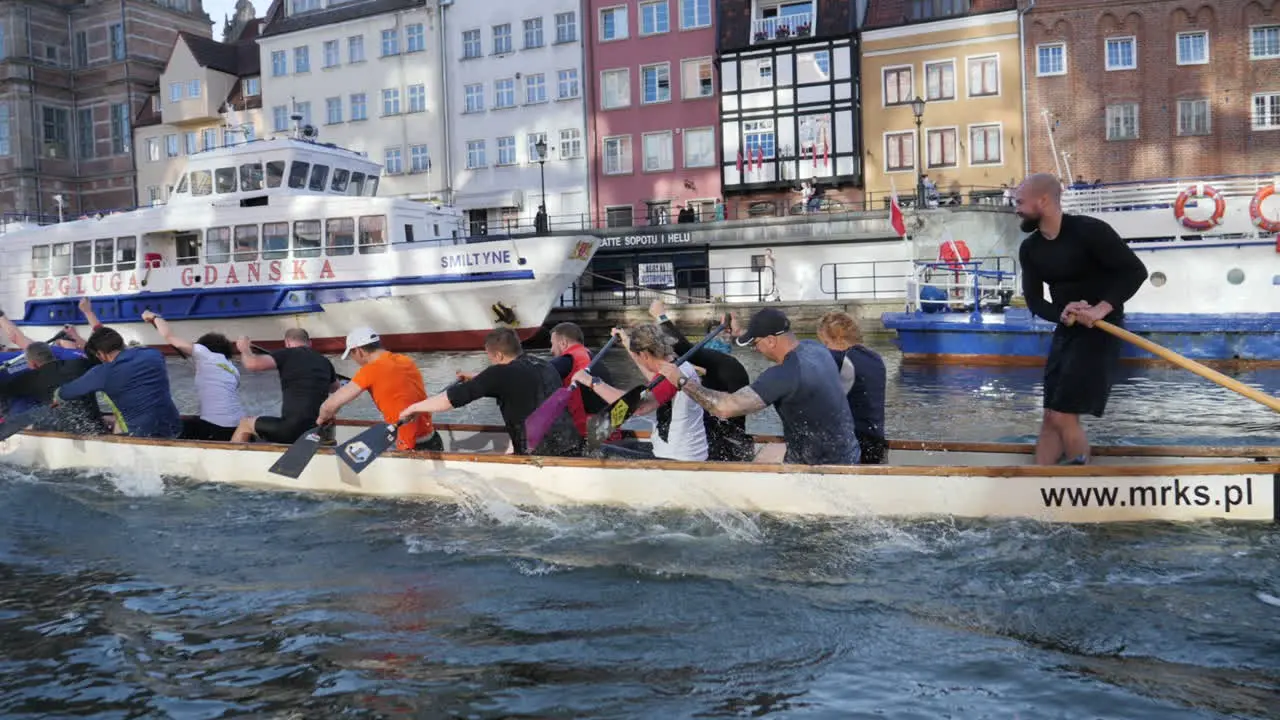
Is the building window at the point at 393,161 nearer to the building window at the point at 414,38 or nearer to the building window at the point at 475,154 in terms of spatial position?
the building window at the point at 475,154

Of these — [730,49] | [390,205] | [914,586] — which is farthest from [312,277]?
Result: [914,586]

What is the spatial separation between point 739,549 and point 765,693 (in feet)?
8.45

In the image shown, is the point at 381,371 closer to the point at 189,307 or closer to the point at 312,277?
the point at 312,277

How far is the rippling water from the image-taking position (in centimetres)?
539

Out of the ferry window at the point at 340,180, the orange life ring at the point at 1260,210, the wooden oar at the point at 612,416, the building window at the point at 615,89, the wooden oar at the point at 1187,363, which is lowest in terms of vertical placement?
the wooden oar at the point at 612,416

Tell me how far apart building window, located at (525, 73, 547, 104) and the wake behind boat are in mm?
34433

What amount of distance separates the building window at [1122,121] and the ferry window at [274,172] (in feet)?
85.9

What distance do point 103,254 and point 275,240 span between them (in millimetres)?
6043

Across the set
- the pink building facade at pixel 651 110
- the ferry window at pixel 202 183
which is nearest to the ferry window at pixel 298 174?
the ferry window at pixel 202 183

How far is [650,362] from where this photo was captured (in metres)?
8.09

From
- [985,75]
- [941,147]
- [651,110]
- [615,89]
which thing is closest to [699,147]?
[651,110]

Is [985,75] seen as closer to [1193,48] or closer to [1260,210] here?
[1193,48]

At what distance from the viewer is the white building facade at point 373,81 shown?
4441 cm

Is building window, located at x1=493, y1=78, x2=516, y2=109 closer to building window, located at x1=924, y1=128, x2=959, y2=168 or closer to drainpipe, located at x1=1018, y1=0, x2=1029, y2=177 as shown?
building window, located at x1=924, y1=128, x2=959, y2=168
